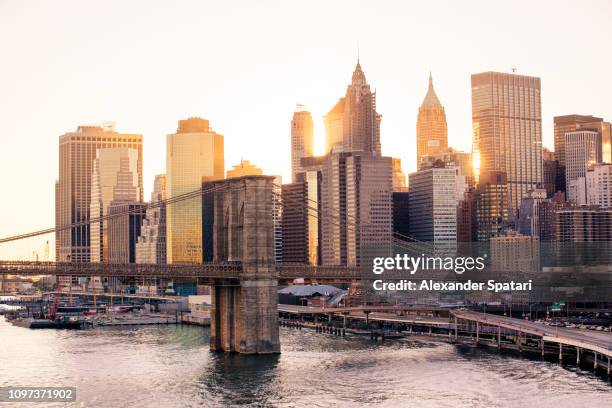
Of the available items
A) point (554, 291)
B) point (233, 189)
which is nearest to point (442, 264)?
point (554, 291)

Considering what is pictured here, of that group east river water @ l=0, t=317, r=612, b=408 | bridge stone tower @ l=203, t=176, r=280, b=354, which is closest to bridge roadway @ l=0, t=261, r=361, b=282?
bridge stone tower @ l=203, t=176, r=280, b=354

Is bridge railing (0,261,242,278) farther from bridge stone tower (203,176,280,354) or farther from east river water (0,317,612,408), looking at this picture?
east river water (0,317,612,408)

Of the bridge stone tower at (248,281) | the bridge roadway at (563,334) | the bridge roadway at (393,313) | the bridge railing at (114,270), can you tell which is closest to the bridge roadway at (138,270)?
the bridge railing at (114,270)

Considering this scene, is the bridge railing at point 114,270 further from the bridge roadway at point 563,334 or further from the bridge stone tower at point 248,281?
the bridge roadway at point 563,334

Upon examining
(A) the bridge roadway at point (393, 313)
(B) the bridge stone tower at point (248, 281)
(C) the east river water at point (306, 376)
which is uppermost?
(B) the bridge stone tower at point (248, 281)

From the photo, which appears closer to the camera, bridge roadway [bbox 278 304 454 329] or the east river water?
the east river water

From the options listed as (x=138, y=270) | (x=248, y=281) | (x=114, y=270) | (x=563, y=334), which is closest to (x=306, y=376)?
(x=248, y=281)

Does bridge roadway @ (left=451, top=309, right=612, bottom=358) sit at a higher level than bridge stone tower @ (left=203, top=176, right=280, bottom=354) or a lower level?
lower
